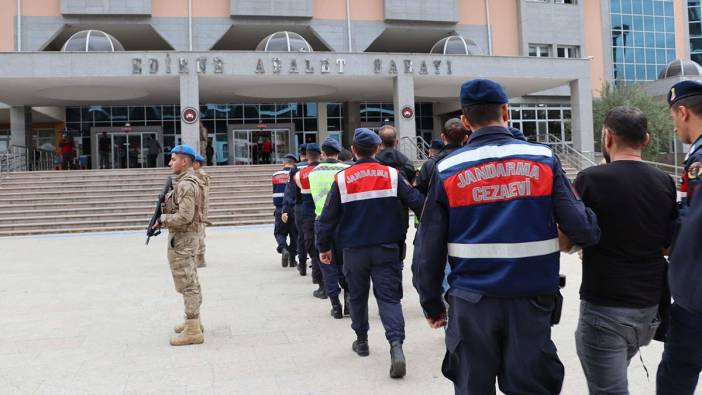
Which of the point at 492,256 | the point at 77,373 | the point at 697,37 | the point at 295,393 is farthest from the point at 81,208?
the point at 697,37

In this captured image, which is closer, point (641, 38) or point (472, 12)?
point (472, 12)

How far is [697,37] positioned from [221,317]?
44.1 m

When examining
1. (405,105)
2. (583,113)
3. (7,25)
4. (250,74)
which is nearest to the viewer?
(250,74)

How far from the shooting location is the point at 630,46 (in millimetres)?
37750

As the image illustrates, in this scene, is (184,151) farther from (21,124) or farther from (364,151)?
(21,124)

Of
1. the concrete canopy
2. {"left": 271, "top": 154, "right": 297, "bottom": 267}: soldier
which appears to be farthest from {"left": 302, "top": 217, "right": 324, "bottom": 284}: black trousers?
the concrete canopy

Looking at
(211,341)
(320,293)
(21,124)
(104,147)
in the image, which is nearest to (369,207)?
(211,341)

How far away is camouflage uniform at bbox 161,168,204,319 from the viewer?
5141 millimetres

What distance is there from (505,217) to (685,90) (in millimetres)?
1132

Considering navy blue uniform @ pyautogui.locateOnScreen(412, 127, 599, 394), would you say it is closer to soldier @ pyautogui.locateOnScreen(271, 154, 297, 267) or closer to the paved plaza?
the paved plaza

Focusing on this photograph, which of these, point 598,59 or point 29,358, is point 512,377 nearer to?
point 29,358

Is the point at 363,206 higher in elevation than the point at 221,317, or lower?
higher

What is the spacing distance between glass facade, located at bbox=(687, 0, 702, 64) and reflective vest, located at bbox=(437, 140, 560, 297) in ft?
147

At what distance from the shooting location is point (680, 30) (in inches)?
1542
